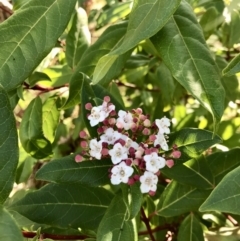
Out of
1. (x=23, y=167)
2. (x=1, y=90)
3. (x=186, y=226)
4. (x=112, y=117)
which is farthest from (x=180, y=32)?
(x=23, y=167)

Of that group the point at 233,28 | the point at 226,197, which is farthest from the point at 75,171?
the point at 233,28

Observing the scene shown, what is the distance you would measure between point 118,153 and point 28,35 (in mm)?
276

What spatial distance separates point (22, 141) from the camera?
1.25 meters

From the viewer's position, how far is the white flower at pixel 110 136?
0.90 metres

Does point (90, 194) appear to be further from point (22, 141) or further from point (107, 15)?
point (107, 15)

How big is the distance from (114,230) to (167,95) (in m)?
0.50

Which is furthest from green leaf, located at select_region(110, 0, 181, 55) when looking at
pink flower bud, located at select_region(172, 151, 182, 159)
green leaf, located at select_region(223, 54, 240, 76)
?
pink flower bud, located at select_region(172, 151, 182, 159)

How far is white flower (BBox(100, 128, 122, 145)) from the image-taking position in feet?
2.96

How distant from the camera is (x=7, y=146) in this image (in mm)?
827

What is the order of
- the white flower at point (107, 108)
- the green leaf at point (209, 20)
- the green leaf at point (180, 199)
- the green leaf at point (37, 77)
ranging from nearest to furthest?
the white flower at point (107, 108) → the green leaf at point (180, 199) → the green leaf at point (37, 77) → the green leaf at point (209, 20)

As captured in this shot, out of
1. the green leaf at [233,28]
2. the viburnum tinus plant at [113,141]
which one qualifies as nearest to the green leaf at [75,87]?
the viburnum tinus plant at [113,141]

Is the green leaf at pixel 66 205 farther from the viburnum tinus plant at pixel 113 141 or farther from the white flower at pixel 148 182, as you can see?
the white flower at pixel 148 182

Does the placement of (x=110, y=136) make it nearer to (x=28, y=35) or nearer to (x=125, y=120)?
(x=125, y=120)

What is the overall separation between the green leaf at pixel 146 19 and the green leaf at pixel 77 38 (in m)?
0.39
